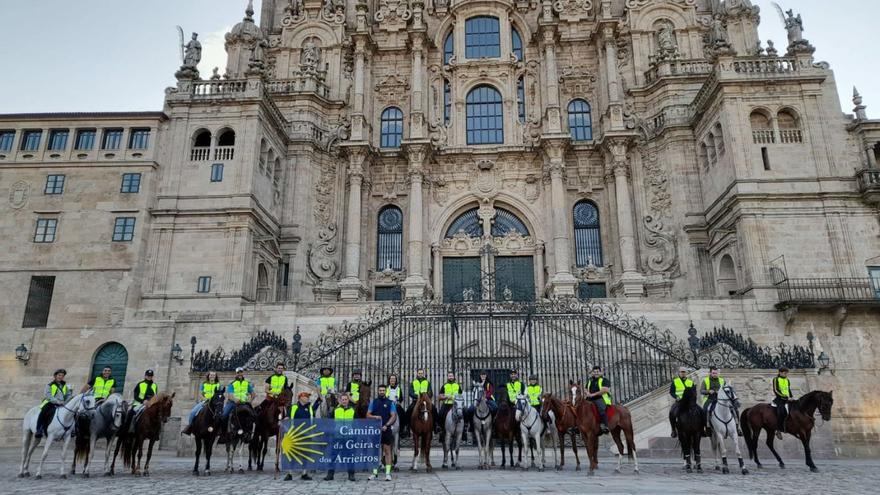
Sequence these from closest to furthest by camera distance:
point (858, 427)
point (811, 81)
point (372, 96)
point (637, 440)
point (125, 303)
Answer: point (637, 440) → point (858, 427) → point (125, 303) → point (811, 81) → point (372, 96)

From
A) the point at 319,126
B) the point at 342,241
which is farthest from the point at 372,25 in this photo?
the point at 342,241

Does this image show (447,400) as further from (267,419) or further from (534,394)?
(267,419)

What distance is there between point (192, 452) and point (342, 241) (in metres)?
16.6

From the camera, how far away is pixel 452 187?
1346 inches

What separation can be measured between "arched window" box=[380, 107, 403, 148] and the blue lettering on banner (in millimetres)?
25245

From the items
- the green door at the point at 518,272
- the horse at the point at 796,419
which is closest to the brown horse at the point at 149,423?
the horse at the point at 796,419

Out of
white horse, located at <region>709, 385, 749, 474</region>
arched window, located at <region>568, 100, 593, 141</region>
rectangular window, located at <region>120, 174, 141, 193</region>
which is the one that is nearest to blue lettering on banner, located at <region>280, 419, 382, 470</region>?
white horse, located at <region>709, 385, 749, 474</region>

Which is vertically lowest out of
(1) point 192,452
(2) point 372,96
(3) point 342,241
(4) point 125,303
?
(1) point 192,452

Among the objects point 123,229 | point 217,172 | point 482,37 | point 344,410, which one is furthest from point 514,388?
point 482,37

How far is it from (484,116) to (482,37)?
5372 millimetres

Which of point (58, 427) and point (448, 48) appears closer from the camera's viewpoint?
point (58, 427)

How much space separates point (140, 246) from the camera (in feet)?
82.3

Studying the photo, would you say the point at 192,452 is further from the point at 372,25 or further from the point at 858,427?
the point at 372,25

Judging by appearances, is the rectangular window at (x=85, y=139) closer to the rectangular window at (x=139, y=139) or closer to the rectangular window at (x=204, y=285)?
the rectangular window at (x=139, y=139)
